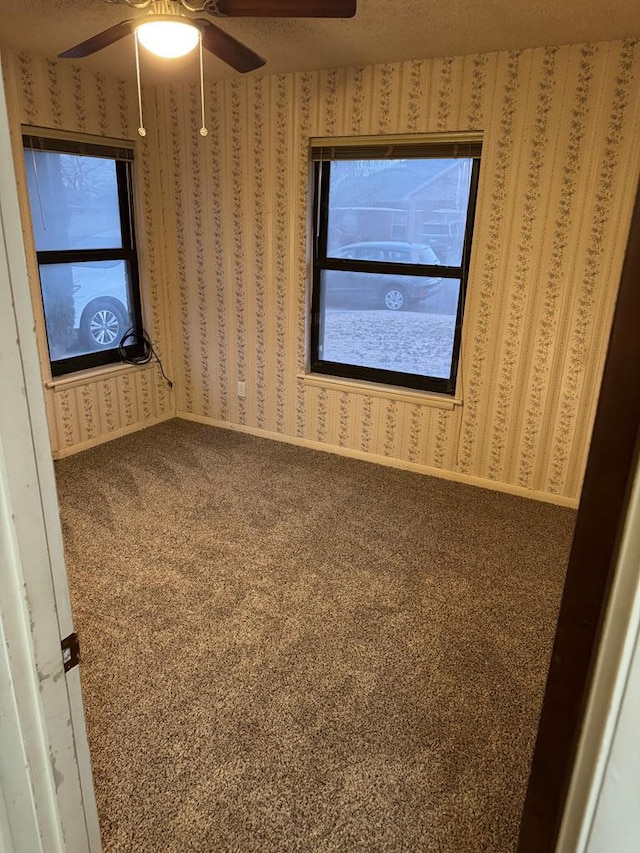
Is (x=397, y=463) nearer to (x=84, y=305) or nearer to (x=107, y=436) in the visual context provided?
(x=107, y=436)

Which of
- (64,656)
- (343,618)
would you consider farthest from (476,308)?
(64,656)

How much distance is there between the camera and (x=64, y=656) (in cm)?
88

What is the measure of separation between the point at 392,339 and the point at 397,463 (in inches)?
31.7

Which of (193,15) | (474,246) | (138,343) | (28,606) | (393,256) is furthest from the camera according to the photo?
(138,343)

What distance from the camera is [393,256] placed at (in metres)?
3.56

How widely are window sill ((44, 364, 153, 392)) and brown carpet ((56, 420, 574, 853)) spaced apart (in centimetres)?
54

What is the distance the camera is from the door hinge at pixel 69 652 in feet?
2.91

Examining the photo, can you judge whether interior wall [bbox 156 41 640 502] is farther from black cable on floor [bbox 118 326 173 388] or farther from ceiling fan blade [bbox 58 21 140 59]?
ceiling fan blade [bbox 58 21 140 59]

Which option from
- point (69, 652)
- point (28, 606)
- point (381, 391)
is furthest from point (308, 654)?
point (381, 391)

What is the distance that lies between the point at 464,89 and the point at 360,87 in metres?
0.60

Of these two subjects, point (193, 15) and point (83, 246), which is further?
point (83, 246)

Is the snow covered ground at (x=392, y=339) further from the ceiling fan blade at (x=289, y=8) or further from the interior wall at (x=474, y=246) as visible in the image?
the ceiling fan blade at (x=289, y=8)

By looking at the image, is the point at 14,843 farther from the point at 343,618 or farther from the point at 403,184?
the point at 403,184

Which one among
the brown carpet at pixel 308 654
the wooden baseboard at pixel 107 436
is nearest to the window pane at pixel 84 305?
the wooden baseboard at pixel 107 436
